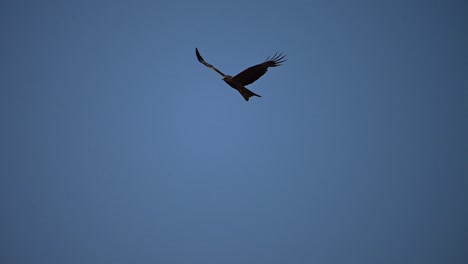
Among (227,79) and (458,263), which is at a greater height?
(458,263)

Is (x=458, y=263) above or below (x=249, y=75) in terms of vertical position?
above

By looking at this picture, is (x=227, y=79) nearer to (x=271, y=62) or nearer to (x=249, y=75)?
(x=249, y=75)

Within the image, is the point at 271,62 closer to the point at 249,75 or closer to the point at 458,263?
the point at 249,75

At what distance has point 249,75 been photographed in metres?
8.01

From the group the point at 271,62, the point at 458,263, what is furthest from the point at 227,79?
the point at 458,263

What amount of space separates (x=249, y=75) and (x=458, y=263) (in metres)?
36.1

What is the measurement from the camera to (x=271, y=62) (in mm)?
8062

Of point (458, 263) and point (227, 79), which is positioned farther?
point (458, 263)

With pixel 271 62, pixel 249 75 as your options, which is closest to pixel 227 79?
pixel 249 75

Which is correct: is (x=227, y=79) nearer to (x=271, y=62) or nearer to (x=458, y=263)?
(x=271, y=62)

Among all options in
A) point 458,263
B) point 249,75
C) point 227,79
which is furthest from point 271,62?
point 458,263

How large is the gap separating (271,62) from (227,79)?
4.06 feet

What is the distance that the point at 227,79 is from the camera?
8062mm

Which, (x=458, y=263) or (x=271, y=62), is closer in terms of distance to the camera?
(x=271, y=62)
